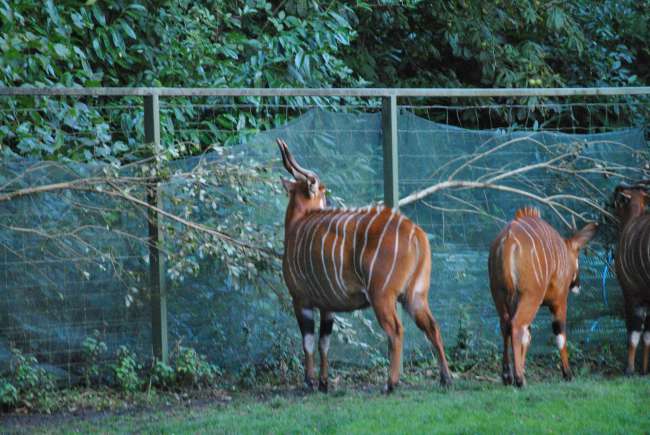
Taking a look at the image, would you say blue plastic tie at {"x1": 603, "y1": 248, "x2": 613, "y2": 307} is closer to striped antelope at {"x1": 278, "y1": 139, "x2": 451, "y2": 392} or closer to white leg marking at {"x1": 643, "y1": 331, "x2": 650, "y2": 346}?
white leg marking at {"x1": 643, "y1": 331, "x2": 650, "y2": 346}

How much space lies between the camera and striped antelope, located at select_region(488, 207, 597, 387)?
7.39 metres

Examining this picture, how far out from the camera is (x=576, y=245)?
8242 mm

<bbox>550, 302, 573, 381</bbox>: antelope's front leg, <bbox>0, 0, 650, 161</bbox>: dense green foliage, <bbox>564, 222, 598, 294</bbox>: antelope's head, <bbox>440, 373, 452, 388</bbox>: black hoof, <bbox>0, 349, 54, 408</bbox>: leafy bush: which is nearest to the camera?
<bbox>0, 349, 54, 408</bbox>: leafy bush

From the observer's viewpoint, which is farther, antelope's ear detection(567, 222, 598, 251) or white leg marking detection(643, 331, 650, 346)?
white leg marking detection(643, 331, 650, 346)

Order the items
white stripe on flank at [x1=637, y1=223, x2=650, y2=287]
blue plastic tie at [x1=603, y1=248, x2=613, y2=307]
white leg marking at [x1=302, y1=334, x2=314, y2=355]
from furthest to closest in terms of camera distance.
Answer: blue plastic tie at [x1=603, y1=248, x2=613, y2=307] → white stripe on flank at [x1=637, y1=223, x2=650, y2=287] → white leg marking at [x1=302, y1=334, x2=314, y2=355]

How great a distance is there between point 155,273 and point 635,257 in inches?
138

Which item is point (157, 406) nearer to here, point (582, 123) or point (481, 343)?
point (481, 343)

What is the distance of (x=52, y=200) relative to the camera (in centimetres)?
765

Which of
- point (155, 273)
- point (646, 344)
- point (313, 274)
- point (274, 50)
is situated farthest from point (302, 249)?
point (274, 50)

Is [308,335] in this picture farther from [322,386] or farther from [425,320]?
[425,320]

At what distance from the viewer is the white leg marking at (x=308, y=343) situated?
7621 millimetres

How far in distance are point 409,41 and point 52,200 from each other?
5.96 meters

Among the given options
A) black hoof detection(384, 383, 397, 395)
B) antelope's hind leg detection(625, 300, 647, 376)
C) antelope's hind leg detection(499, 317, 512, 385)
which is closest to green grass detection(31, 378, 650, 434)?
black hoof detection(384, 383, 397, 395)

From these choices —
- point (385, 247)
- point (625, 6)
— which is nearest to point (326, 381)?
point (385, 247)
